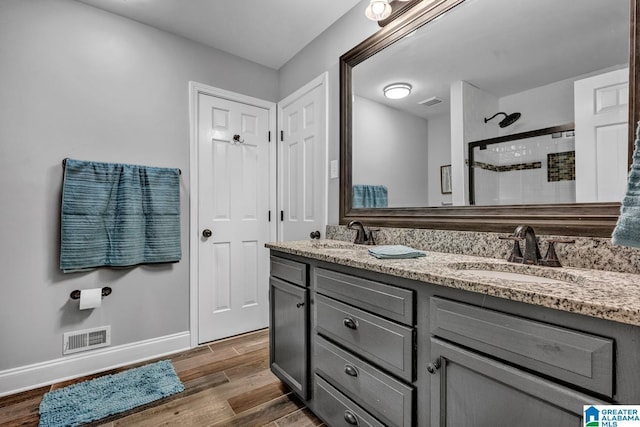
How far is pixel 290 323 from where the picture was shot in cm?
167

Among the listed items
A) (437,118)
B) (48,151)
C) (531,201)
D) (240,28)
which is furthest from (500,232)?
(48,151)

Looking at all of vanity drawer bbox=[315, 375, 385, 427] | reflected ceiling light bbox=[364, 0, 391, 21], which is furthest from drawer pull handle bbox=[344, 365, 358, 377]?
reflected ceiling light bbox=[364, 0, 391, 21]

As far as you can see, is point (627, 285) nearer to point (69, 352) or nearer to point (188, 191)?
point (188, 191)

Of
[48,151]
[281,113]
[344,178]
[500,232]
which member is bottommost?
[500,232]

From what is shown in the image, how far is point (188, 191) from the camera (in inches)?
95.1

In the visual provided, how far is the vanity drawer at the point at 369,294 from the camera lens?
1.04 m

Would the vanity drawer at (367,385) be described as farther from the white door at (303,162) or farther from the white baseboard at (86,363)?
the white baseboard at (86,363)

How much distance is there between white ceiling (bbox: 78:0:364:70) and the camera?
2.03 meters

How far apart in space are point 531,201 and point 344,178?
3.78 feet

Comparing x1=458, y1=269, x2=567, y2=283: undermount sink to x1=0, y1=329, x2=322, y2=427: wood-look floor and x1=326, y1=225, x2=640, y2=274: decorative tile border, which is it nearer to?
x1=326, y1=225, x2=640, y2=274: decorative tile border

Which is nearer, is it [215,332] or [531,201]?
[531,201]

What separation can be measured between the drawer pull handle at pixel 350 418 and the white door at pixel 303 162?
4.16ft
